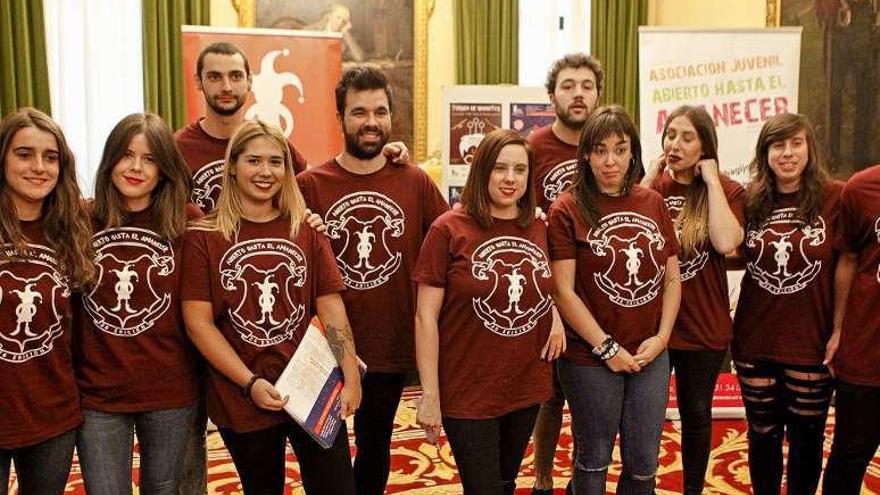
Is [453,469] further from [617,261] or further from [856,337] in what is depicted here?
[856,337]

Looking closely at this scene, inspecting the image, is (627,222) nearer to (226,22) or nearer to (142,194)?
(142,194)

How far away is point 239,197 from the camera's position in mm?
2334

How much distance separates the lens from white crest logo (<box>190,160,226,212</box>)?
2.73 metres

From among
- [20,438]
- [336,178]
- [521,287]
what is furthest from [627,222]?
[20,438]

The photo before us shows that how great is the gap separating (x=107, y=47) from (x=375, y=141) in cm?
408

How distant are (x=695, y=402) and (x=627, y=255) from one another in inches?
28.2

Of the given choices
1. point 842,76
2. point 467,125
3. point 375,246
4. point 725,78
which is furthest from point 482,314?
point 842,76

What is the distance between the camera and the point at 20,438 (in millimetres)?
2064

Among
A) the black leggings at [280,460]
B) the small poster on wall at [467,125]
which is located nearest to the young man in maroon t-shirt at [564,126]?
the black leggings at [280,460]

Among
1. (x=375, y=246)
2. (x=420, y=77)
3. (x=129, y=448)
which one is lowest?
(x=129, y=448)

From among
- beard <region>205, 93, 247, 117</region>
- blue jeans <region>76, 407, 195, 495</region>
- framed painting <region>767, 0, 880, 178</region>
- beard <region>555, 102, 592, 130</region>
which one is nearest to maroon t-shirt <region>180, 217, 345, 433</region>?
blue jeans <region>76, 407, 195, 495</region>

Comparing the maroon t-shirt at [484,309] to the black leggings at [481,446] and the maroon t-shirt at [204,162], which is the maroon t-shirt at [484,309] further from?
the maroon t-shirt at [204,162]

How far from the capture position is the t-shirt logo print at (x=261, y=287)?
7.36 feet

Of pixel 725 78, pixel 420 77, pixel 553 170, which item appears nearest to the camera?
pixel 553 170
